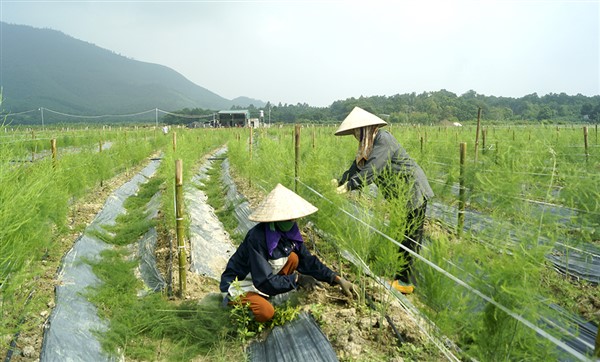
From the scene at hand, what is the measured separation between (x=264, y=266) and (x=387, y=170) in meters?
1.62

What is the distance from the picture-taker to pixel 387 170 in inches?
158

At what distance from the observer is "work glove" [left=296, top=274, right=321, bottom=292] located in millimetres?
3562

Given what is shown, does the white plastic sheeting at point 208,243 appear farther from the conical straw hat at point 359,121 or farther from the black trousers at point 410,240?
the conical straw hat at point 359,121

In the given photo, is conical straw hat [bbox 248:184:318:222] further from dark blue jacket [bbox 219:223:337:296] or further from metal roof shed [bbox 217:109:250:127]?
metal roof shed [bbox 217:109:250:127]

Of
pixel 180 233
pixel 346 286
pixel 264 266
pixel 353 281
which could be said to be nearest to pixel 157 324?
pixel 180 233

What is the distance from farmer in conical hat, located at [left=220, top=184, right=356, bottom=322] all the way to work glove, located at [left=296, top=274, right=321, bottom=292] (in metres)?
0.15

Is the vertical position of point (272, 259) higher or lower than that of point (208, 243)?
higher

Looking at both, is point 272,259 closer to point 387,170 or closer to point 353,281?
point 353,281

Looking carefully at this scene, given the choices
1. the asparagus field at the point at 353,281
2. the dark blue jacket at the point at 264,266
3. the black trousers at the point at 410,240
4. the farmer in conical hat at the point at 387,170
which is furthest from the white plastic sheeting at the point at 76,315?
the black trousers at the point at 410,240

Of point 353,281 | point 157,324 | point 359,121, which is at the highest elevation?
point 359,121

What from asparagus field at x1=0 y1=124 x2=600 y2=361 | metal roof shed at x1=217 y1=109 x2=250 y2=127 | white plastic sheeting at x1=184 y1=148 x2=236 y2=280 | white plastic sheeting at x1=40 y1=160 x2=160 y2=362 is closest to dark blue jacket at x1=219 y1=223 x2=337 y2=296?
asparagus field at x1=0 y1=124 x2=600 y2=361

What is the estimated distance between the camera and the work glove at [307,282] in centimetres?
356

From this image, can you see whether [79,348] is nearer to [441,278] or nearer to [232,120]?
[441,278]

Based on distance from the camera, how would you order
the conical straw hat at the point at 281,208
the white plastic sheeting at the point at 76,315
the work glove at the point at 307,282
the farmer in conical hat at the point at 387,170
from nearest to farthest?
the white plastic sheeting at the point at 76,315 → the conical straw hat at the point at 281,208 → the work glove at the point at 307,282 → the farmer in conical hat at the point at 387,170
